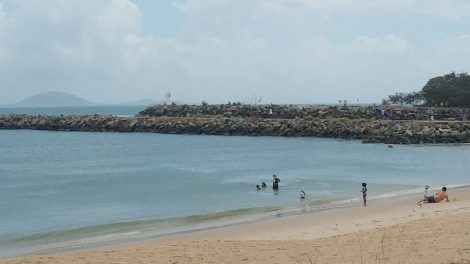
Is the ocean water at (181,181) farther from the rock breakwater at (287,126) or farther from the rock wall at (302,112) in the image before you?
the rock wall at (302,112)

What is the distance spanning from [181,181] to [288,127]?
30.7 meters

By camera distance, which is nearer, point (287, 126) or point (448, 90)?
point (287, 126)

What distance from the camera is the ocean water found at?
1916 centimetres

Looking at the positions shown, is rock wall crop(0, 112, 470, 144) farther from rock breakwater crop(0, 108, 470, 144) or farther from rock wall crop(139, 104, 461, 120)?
rock wall crop(139, 104, 461, 120)

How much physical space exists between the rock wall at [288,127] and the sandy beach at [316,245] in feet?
113

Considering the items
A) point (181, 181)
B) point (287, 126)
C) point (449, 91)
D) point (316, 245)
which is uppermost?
point (449, 91)

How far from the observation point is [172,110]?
79.4m

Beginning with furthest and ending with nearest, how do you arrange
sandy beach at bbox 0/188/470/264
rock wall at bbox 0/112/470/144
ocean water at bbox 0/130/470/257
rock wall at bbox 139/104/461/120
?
rock wall at bbox 139/104/461/120, rock wall at bbox 0/112/470/144, ocean water at bbox 0/130/470/257, sandy beach at bbox 0/188/470/264

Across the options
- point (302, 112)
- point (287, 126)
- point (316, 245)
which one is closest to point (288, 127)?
point (287, 126)

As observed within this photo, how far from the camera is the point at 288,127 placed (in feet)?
199

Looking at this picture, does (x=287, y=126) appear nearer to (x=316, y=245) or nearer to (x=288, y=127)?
(x=288, y=127)

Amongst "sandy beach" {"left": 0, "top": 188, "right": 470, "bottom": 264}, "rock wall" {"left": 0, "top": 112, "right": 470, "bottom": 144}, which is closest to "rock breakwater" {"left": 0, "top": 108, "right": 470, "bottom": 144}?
"rock wall" {"left": 0, "top": 112, "right": 470, "bottom": 144}

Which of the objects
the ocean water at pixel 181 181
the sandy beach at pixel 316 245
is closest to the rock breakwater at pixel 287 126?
the ocean water at pixel 181 181

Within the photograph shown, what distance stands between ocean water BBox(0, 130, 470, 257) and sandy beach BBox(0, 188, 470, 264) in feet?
8.76
